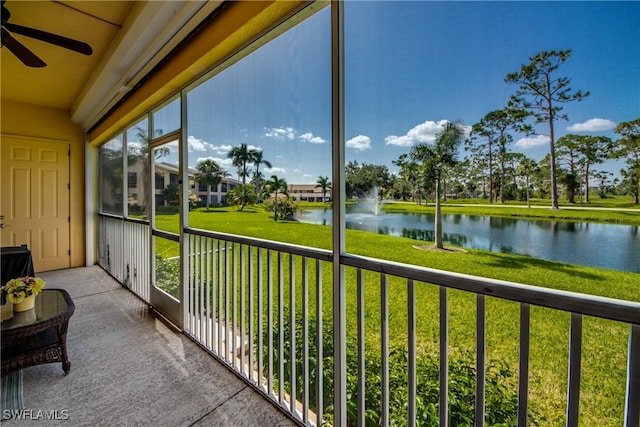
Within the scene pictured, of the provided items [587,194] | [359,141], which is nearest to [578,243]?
[587,194]

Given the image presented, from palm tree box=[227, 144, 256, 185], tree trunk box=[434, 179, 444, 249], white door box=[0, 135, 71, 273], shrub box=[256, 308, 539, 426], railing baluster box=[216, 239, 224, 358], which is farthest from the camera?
white door box=[0, 135, 71, 273]

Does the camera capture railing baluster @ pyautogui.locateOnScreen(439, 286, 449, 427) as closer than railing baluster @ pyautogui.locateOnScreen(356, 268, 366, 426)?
Yes

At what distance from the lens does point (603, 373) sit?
87 centimetres

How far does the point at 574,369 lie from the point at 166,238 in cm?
312

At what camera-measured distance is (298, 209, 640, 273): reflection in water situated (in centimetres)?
77

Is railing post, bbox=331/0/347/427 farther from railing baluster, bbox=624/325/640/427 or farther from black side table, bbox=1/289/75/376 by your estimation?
black side table, bbox=1/289/75/376

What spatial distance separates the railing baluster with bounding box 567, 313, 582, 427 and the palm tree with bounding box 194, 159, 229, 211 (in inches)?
90.6

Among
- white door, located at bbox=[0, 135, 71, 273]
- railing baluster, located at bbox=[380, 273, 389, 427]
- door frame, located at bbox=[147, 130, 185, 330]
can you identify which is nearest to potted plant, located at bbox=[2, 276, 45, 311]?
door frame, located at bbox=[147, 130, 185, 330]

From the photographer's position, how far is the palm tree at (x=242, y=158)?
212cm

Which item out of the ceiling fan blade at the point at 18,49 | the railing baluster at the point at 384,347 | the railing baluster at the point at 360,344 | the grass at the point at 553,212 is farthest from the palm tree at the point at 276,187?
the ceiling fan blade at the point at 18,49

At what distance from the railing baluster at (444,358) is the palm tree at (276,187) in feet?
3.76

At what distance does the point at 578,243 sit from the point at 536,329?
36cm

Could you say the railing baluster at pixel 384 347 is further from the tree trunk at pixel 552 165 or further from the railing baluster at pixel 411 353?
the tree trunk at pixel 552 165

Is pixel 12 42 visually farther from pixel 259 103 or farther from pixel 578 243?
pixel 578 243
